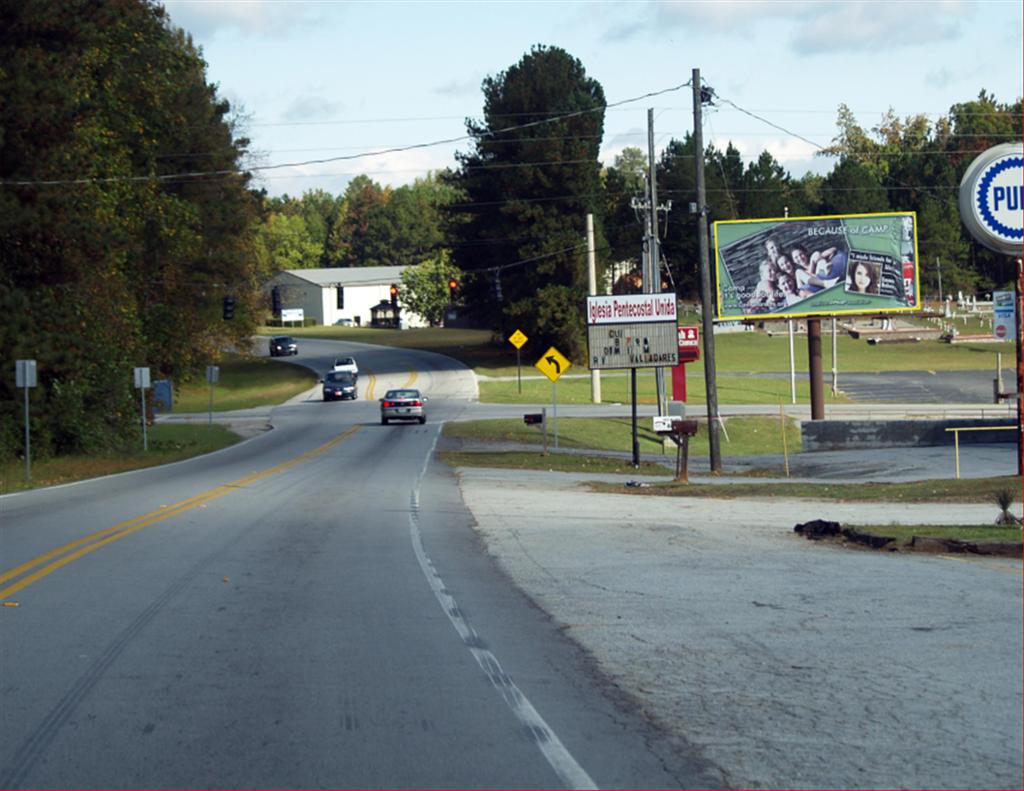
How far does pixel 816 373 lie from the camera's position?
49688mm

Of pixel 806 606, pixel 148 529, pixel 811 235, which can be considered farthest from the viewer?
pixel 811 235

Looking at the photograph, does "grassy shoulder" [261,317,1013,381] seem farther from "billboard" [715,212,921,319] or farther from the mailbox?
the mailbox

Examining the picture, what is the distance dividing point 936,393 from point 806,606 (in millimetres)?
61904

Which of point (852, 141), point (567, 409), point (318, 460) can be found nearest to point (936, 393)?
point (567, 409)

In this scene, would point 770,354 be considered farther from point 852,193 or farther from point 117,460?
point 117,460

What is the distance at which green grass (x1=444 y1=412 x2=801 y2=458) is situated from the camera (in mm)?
48969

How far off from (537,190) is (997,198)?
67.1 metres

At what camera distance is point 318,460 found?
38375mm

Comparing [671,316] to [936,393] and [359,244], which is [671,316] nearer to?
[936,393]

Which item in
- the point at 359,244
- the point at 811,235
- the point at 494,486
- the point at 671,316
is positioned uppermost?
the point at 359,244

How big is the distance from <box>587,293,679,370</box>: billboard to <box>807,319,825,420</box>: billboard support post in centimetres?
1467

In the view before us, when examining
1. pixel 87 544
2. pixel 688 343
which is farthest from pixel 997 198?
pixel 688 343

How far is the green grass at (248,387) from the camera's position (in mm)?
77750

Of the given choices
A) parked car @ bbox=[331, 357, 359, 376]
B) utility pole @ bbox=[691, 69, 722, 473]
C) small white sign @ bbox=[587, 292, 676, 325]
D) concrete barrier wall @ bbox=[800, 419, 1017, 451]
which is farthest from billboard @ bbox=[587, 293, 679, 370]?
parked car @ bbox=[331, 357, 359, 376]
